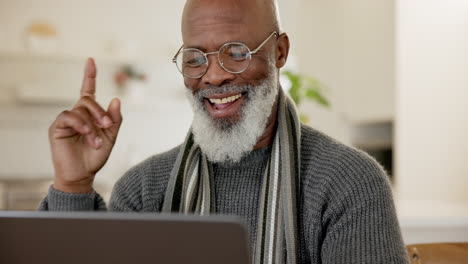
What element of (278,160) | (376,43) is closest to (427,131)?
(376,43)

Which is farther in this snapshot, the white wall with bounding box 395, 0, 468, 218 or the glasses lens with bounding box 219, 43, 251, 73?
the white wall with bounding box 395, 0, 468, 218

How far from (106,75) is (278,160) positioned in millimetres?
4079

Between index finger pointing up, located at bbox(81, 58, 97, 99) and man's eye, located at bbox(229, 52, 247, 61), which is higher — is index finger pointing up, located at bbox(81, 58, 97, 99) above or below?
below

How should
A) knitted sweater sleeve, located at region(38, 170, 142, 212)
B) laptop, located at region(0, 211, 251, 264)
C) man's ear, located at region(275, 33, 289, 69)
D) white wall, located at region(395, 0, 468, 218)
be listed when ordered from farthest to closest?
white wall, located at region(395, 0, 468, 218) < man's ear, located at region(275, 33, 289, 69) < knitted sweater sleeve, located at region(38, 170, 142, 212) < laptop, located at region(0, 211, 251, 264)

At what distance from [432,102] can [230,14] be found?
83.2 inches

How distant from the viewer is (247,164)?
4.70 ft

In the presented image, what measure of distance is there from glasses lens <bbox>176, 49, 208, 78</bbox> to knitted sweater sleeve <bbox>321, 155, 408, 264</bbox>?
38 centimetres

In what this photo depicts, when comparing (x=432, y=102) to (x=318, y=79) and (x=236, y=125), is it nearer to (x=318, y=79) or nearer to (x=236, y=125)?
(x=318, y=79)

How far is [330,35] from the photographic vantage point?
4473 mm

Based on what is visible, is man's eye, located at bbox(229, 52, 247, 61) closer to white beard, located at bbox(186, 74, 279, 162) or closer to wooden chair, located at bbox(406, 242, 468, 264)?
white beard, located at bbox(186, 74, 279, 162)

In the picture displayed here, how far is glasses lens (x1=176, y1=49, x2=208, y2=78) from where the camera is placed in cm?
135

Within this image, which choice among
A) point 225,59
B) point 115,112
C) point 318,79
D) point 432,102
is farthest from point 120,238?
point 318,79

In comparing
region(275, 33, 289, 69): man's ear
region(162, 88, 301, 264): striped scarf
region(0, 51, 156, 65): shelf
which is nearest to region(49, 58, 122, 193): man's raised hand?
region(162, 88, 301, 264): striped scarf

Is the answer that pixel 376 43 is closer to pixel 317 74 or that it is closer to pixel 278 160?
pixel 317 74
